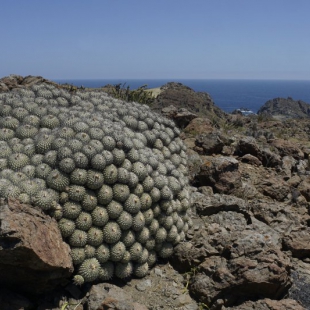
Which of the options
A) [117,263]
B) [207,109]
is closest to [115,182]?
[117,263]

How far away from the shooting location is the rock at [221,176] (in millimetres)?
7719

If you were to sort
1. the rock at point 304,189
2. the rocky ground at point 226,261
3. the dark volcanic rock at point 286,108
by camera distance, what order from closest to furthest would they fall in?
the rocky ground at point 226,261
the rock at point 304,189
the dark volcanic rock at point 286,108

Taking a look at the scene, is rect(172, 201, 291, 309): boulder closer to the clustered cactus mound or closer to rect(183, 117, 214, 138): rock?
the clustered cactus mound

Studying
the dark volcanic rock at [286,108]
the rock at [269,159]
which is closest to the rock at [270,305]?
the rock at [269,159]

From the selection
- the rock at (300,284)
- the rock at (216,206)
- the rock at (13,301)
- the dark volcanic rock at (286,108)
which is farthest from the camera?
the dark volcanic rock at (286,108)

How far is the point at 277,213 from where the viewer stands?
716 centimetres

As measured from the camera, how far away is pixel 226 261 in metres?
5.59

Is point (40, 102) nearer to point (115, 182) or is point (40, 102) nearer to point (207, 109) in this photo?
point (115, 182)

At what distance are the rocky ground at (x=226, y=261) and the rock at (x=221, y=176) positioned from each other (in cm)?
2

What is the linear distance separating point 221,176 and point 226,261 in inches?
97.6

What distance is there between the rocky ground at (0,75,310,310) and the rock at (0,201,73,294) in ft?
0.21

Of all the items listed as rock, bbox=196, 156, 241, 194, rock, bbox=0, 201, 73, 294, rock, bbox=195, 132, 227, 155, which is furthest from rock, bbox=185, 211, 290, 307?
rock, bbox=195, 132, 227, 155

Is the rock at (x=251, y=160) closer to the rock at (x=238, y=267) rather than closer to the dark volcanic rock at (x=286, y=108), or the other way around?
the rock at (x=238, y=267)

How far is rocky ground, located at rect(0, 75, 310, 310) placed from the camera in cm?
491
